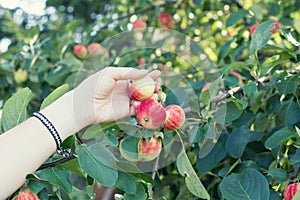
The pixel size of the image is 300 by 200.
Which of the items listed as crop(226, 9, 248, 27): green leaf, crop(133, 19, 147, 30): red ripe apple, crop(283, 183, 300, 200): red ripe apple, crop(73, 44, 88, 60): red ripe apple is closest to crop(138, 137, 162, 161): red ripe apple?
crop(283, 183, 300, 200): red ripe apple

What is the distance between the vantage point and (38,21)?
3.45 metres

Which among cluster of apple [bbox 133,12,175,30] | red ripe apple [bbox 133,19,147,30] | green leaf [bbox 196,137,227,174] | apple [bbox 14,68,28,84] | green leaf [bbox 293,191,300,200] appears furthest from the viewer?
cluster of apple [bbox 133,12,175,30]

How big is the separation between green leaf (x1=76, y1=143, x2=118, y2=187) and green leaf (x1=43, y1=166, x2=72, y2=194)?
0.07 metres

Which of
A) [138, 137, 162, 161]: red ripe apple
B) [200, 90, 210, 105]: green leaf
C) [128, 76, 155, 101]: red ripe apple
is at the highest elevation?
[128, 76, 155, 101]: red ripe apple

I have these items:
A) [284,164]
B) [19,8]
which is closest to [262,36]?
[284,164]

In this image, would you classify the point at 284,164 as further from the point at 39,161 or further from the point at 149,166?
the point at 39,161

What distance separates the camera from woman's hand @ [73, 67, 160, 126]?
0.92 metres

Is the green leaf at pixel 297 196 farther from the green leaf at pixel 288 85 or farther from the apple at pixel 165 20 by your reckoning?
the apple at pixel 165 20

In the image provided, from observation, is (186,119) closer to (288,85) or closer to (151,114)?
(151,114)

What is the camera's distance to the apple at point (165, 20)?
2.21 meters

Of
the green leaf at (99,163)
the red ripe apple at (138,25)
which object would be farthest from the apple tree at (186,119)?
the red ripe apple at (138,25)

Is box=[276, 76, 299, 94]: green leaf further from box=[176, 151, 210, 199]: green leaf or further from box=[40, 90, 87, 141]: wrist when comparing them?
box=[40, 90, 87, 141]: wrist

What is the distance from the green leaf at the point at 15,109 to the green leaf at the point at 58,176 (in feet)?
0.44

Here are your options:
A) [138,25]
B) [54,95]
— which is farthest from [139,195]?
[138,25]
